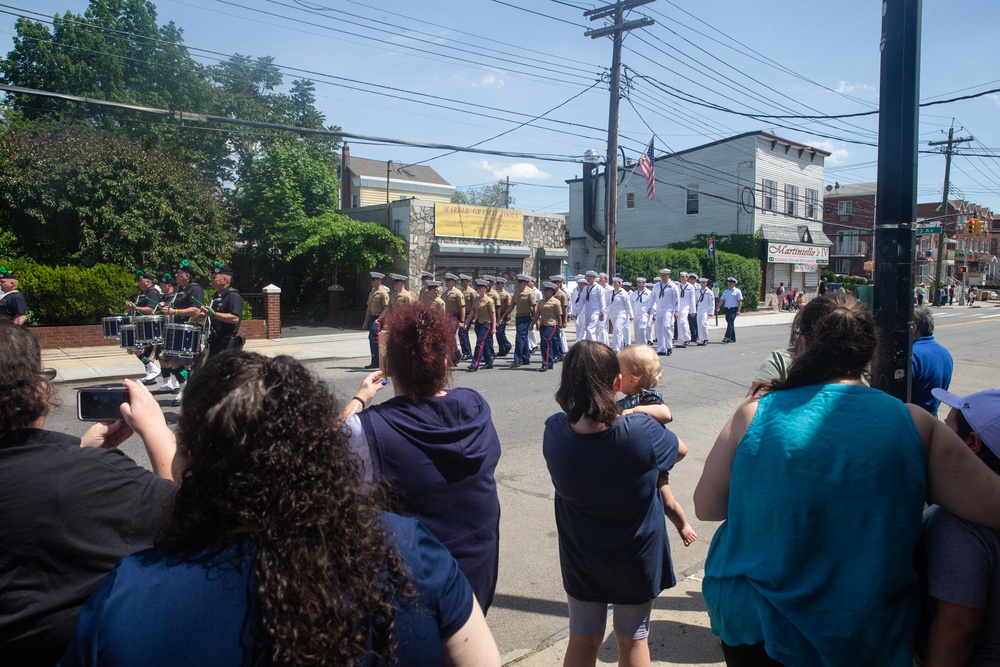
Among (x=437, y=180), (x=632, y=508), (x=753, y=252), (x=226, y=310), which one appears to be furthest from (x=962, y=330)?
(x=437, y=180)

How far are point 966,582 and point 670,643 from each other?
2019 millimetres

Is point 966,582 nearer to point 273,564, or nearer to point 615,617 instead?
point 615,617

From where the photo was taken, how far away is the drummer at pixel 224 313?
8.52 metres

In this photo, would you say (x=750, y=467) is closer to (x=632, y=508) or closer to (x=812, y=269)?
(x=632, y=508)

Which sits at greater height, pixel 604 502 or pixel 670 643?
pixel 604 502

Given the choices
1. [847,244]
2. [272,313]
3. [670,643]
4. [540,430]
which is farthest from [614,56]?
[847,244]

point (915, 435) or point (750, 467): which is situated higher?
point (915, 435)

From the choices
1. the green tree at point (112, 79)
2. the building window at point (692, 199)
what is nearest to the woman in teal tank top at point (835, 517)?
the green tree at point (112, 79)

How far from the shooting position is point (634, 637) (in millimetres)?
2824

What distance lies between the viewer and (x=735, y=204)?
115 ft

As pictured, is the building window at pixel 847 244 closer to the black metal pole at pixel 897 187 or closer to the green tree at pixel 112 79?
the green tree at pixel 112 79

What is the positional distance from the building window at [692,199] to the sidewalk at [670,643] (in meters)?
35.0

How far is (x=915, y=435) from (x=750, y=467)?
0.45 meters

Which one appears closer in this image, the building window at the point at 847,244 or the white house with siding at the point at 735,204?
the white house with siding at the point at 735,204
